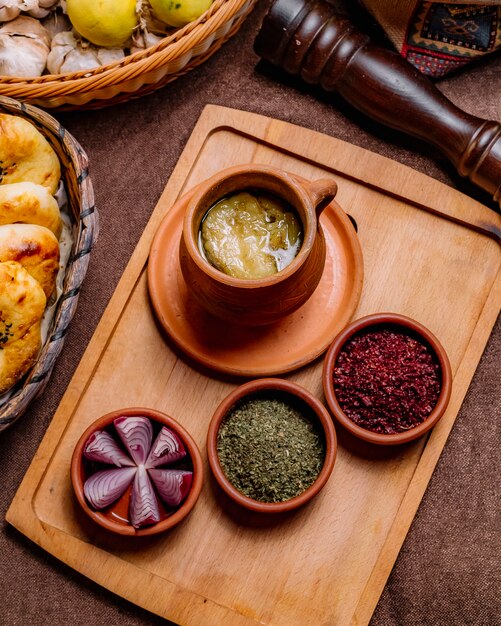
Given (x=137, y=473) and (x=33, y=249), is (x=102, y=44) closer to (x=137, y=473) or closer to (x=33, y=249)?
(x=33, y=249)

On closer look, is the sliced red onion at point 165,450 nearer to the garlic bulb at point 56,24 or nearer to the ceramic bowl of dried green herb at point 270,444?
the ceramic bowl of dried green herb at point 270,444

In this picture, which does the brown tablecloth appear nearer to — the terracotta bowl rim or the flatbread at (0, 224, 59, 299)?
the flatbread at (0, 224, 59, 299)

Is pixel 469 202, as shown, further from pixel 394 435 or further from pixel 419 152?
pixel 394 435

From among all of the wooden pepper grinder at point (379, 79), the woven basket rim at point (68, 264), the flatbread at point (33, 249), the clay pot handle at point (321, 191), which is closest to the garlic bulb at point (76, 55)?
the woven basket rim at point (68, 264)

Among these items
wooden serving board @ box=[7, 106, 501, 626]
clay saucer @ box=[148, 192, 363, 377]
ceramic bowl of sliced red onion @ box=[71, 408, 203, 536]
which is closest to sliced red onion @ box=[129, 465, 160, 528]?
ceramic bowl of sliced red onion @ box=[71, 408, 203, 536]

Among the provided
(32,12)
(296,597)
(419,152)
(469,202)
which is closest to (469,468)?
(296,597)

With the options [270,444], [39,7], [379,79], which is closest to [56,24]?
[39,7]
